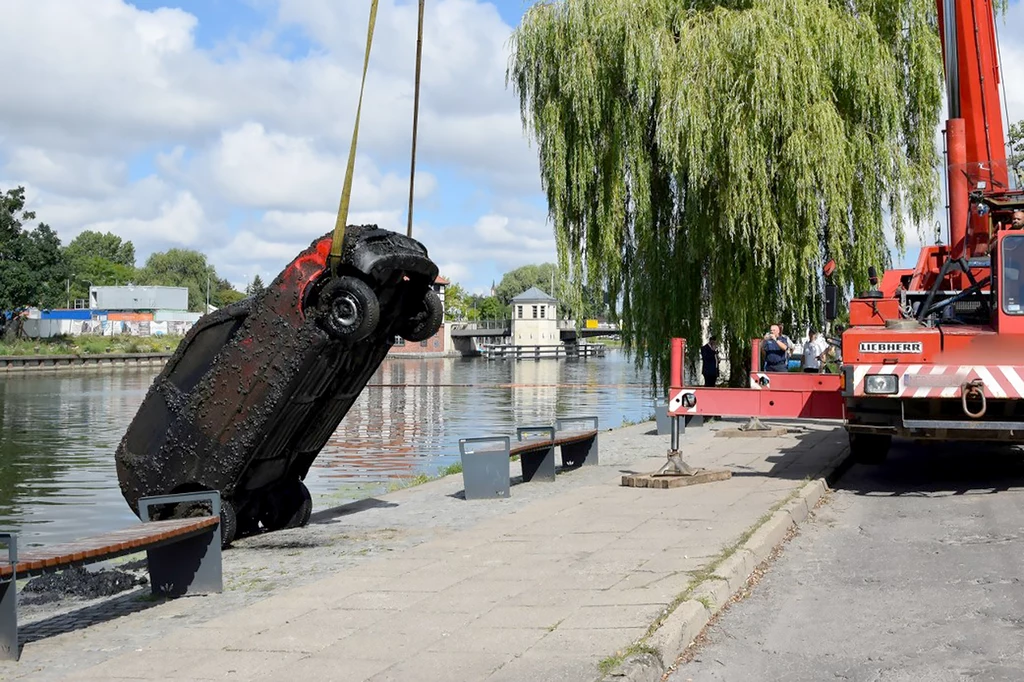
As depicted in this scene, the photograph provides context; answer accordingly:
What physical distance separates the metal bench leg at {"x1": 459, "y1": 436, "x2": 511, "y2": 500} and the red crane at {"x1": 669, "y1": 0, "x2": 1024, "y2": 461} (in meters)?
2.19

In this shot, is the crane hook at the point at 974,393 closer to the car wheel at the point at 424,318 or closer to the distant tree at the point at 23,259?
the car wheel at the point at 424,318

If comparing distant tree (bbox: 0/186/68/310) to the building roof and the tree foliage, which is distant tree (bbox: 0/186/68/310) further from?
the tree foliage

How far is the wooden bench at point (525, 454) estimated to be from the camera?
1191cm

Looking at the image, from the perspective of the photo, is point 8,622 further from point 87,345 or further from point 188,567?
point 87,345

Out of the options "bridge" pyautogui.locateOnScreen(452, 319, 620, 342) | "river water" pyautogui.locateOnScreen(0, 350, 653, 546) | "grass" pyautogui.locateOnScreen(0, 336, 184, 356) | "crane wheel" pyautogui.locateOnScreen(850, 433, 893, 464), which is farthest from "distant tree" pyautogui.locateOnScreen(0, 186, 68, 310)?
"crane wheel" pyautogui.locateOnScreen(850, 433, 893, 464)

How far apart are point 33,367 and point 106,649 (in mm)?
81988

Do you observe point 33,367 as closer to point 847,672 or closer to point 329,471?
point 329,471

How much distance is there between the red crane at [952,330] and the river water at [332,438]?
603 cm

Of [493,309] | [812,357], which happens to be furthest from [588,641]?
[493,309]

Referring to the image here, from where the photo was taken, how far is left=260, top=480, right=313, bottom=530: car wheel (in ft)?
33.6

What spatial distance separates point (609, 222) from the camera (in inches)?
917

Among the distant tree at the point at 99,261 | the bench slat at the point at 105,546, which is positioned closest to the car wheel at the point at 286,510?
the bench slat at the point at 105,546

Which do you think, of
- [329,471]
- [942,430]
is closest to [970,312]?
[942,430]

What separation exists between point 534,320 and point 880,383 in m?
136
